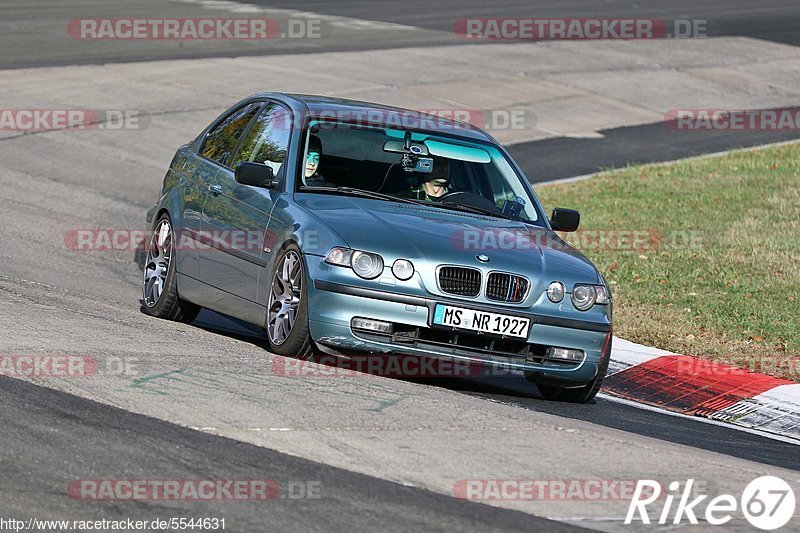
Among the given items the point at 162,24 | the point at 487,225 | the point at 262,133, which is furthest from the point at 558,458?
the point at 162,24

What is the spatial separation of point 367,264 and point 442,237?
1.79ft

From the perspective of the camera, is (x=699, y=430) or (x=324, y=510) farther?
(x=699, y=430)

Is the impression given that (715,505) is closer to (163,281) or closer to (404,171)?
(404,171)

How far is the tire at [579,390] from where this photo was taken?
8.94 meters

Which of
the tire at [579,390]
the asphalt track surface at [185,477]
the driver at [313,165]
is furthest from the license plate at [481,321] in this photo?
the asphalt track surface at [185,477]

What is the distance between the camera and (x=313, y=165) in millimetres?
9453

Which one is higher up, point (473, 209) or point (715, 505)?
point (473, 209)

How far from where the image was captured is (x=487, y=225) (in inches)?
361

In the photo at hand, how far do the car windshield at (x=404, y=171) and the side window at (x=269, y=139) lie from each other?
212 mm

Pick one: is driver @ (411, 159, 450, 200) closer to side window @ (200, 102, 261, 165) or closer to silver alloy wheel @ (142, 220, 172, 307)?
side window @ (200, 102, 261, 165)

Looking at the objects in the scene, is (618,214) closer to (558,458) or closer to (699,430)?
(699,430)

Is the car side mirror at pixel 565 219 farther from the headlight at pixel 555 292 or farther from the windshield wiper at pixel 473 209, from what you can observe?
the headlight at pixel 555 292

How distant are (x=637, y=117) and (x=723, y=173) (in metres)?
5.46

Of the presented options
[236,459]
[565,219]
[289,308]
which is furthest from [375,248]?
[236,459]
